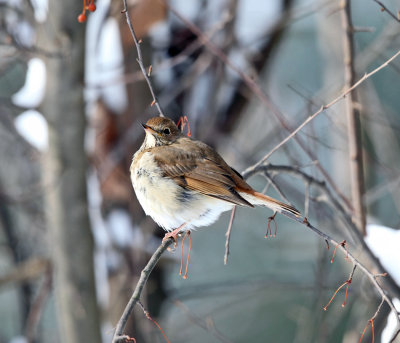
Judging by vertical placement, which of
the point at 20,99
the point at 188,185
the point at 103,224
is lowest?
the point at 103,224

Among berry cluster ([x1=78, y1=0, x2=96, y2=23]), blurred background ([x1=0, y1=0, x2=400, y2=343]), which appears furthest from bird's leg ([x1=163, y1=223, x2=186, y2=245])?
berry cluster ([x1=78, y1=0, x2=96, y2=23])

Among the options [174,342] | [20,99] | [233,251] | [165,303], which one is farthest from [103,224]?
[233,251]

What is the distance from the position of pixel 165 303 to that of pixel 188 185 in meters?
2.54

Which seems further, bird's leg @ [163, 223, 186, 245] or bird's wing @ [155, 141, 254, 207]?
bird's wing @ [155, 141, 254, 207]

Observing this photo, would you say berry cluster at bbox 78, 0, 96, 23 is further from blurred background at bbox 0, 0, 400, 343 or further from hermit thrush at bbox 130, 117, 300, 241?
hermit thrush at bbox 130, 117, 300, 241

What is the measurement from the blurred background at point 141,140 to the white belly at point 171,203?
1.26ft


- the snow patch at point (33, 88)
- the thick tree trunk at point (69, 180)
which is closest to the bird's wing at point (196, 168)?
the thick tree trunk at point (69, 180)

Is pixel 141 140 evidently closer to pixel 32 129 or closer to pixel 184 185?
pixel 32 129

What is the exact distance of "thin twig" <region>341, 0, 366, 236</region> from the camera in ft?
9.13

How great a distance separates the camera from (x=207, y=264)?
301 inches

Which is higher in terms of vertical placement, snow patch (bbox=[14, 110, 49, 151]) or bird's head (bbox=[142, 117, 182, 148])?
snow patch (bbox=[14, 110, 49, 151])

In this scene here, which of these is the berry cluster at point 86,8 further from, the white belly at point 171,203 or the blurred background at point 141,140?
the white belly at point 171,203

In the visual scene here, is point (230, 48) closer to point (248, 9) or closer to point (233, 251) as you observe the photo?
point (248, 9)

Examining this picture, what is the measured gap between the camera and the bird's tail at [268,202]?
2.38m
